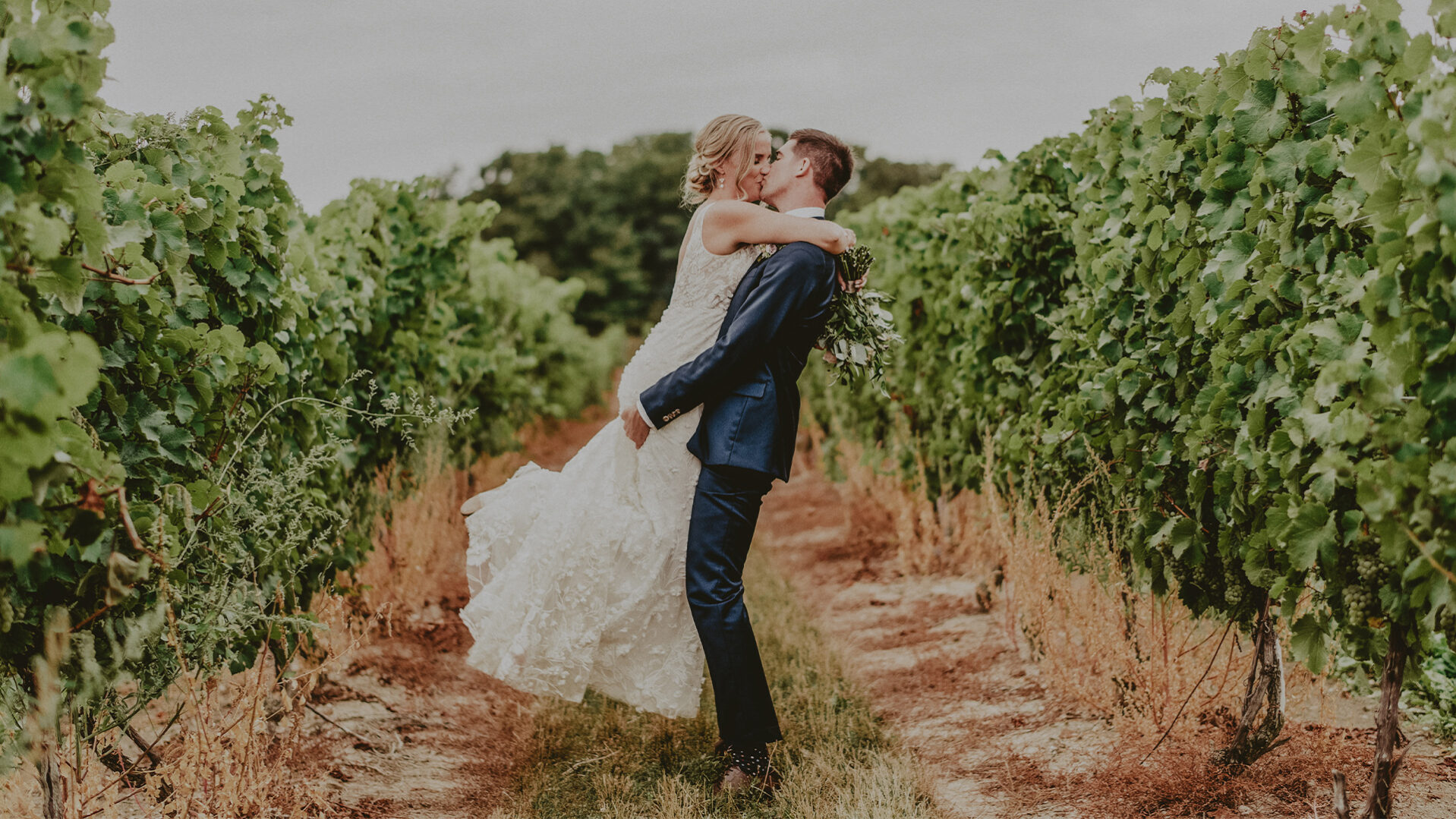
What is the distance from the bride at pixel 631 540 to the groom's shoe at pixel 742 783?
0.28m

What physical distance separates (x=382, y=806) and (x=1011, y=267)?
375 cm

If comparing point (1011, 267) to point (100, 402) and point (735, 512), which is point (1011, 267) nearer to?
point (735, 512)

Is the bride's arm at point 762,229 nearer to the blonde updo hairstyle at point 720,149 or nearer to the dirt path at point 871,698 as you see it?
the blonde updo hairstyle at point 720,149

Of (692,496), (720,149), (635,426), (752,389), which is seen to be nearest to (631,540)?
(692,496)

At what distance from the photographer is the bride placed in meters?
3.53

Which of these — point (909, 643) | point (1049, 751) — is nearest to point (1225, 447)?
point (1049, 751)

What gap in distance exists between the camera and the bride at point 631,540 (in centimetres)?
353

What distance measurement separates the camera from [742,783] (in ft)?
11.6

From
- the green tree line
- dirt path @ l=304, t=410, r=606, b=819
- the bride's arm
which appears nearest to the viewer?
the bride's arm

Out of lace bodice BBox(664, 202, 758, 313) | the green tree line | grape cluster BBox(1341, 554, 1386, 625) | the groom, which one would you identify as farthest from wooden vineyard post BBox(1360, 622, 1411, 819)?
the green tree line

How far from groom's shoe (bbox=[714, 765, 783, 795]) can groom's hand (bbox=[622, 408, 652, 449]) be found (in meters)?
1.20

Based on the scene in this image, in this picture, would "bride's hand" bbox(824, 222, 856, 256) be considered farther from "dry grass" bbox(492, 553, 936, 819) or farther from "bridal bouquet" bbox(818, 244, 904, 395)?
"dry grass" bbox(492, 553, 936, 819)

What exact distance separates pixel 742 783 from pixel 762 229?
1925 millimetres

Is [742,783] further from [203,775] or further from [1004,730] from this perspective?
[203,775]
